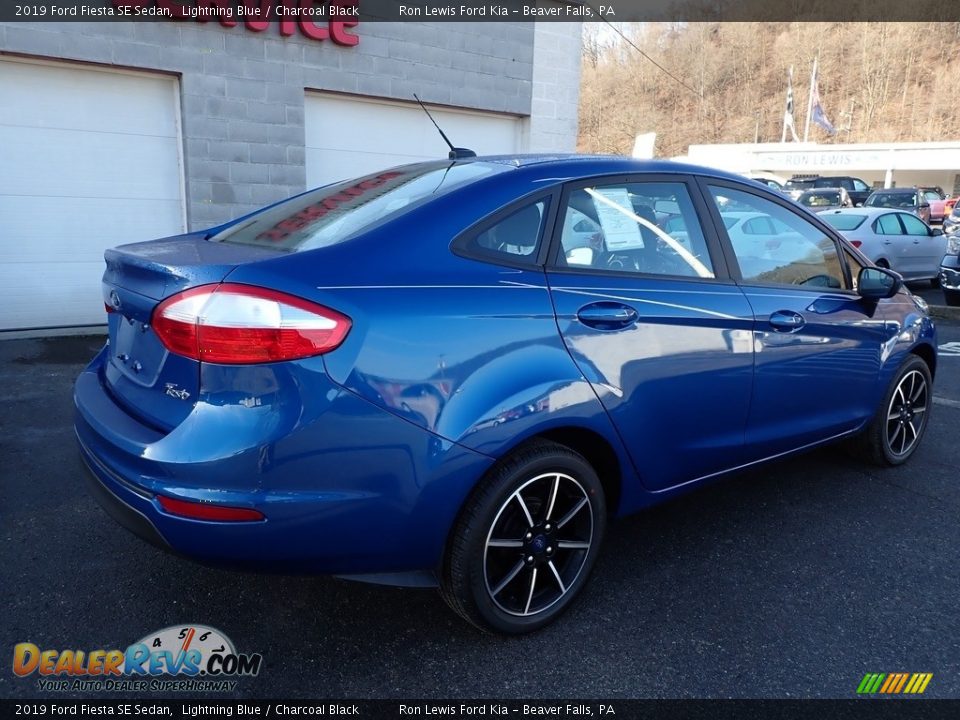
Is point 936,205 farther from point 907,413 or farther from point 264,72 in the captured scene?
point 907,413

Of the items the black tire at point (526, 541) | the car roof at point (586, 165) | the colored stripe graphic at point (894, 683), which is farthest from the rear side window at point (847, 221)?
the black tire at point (526, 541)

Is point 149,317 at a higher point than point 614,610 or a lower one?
higher

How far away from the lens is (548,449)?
8.01 feet

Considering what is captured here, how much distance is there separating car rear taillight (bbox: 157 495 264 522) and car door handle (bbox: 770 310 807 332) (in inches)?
89.0

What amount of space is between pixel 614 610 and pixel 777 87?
286ft

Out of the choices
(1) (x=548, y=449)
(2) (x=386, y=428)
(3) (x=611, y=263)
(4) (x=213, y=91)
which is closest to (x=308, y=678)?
(2) (x=386, y=428)

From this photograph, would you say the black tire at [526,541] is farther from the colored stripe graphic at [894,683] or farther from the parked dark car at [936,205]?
the parked dark car at [936,205]

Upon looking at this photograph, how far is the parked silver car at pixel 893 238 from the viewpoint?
1121 centimetres

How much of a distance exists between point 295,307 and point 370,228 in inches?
17.2

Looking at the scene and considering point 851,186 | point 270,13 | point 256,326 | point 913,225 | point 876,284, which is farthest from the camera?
point 851,186

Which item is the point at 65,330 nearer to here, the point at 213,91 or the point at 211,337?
the point at 213,91

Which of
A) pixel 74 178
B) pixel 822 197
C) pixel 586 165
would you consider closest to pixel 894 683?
pixel 586 165

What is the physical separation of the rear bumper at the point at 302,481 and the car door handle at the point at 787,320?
1629 millimetres

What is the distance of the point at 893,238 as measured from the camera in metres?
11.6
